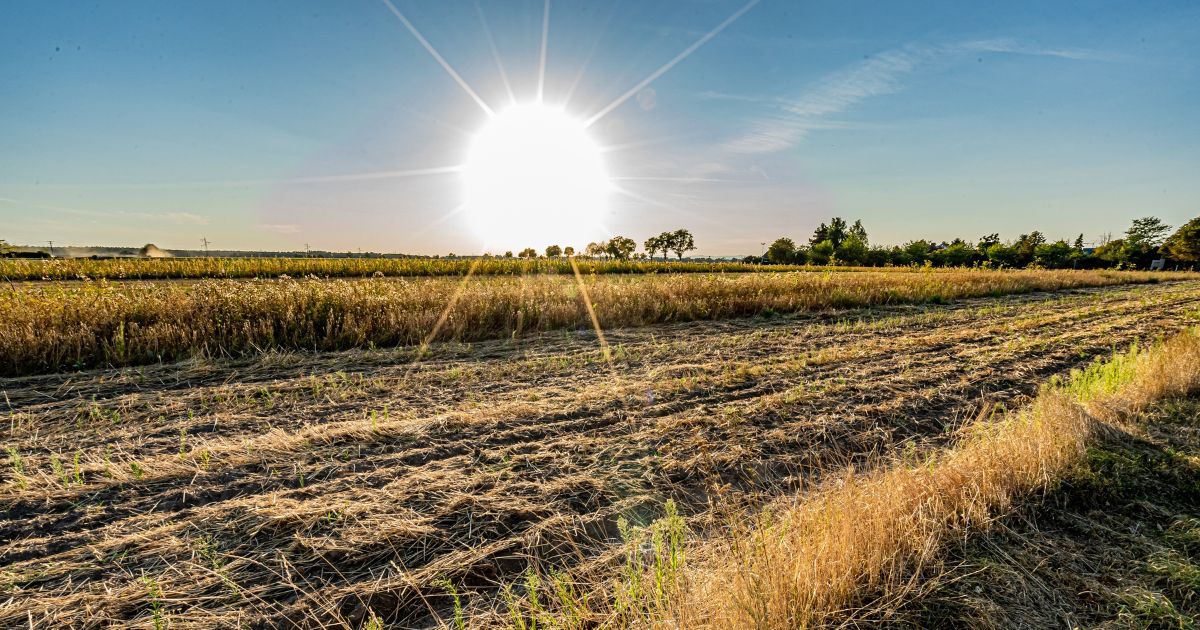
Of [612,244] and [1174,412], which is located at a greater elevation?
[612,244]

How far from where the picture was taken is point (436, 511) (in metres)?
2.75

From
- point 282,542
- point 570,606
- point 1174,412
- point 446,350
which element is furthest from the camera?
point 446,350

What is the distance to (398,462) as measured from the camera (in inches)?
131

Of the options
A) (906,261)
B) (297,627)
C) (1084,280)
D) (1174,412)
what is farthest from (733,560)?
(906,261)

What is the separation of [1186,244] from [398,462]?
10497cm

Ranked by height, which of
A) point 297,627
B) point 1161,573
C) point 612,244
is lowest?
point 297,627

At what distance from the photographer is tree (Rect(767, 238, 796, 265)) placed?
282 feet

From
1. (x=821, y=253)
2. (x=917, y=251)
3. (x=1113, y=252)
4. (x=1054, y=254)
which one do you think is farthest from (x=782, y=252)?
(x=1113, y=252)

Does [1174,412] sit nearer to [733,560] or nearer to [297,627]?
[733,560]

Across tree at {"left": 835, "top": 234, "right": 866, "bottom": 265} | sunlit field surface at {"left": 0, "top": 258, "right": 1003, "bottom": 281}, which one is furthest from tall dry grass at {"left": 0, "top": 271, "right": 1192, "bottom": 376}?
tree at {"left": 835, "top": 234, "right": 866, "bottom": 265}

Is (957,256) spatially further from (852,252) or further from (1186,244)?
(1186,244)

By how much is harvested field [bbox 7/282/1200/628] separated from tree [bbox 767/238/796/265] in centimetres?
8575

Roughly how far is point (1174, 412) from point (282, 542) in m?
7.37

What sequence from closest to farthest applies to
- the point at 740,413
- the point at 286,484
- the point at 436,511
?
the point at 436,511
the point at 286,484
the point at 740,413
